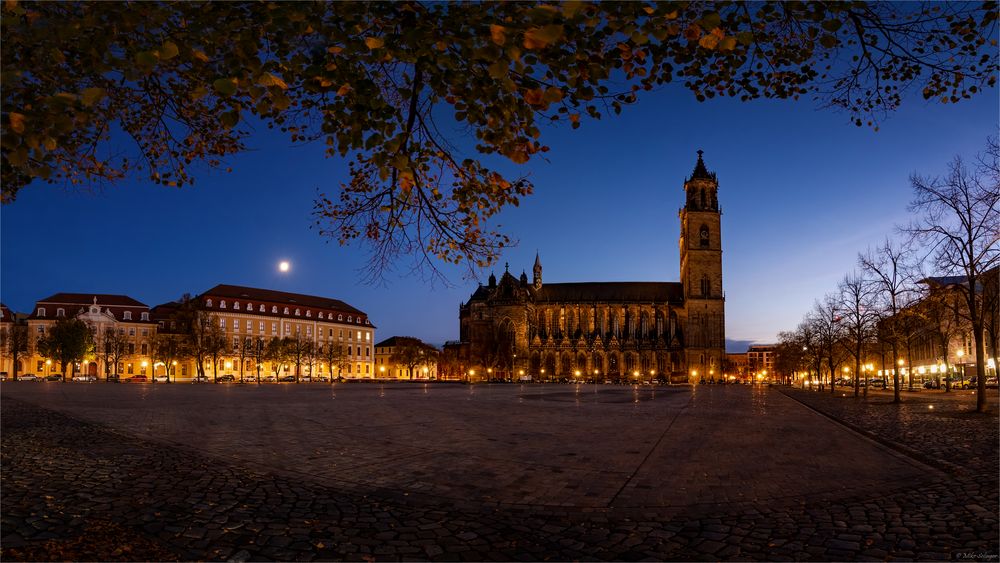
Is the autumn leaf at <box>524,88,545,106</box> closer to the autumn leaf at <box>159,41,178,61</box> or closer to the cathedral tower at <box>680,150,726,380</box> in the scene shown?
the autumn leaf at <box>159,41,178,61</box>

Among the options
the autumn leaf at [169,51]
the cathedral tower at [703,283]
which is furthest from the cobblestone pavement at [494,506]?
the cathedral tower at [703,283]

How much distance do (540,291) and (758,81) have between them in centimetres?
12560

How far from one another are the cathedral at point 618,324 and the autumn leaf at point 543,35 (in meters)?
109

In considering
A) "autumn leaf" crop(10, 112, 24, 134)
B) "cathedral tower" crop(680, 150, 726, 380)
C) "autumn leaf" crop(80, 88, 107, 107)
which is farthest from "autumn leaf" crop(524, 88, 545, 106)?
"cathedral tower" crop(680, 150, 726, 380)

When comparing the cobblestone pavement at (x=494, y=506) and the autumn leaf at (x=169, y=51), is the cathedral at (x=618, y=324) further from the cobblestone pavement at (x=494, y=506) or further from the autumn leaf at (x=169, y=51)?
the autumn leaf at (x=169, y=51)

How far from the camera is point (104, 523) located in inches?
248

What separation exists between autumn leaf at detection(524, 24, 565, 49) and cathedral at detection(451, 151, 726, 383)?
109 metres

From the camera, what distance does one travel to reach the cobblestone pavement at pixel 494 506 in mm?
5707

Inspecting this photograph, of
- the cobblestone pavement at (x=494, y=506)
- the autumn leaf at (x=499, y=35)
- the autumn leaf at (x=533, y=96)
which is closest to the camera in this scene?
the autumn leaf at (x=499, y=35)

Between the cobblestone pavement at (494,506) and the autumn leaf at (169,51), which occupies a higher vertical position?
the autumn leaf at (169,51)

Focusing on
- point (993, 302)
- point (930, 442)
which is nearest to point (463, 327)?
point (993, 302)

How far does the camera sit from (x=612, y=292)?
129500 millimetres

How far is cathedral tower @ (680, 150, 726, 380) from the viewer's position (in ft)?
370

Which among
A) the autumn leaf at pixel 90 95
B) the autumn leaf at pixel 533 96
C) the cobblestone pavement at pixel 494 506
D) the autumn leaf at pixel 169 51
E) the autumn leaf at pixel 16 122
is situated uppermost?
the autumn leaf at pixel 169 51
